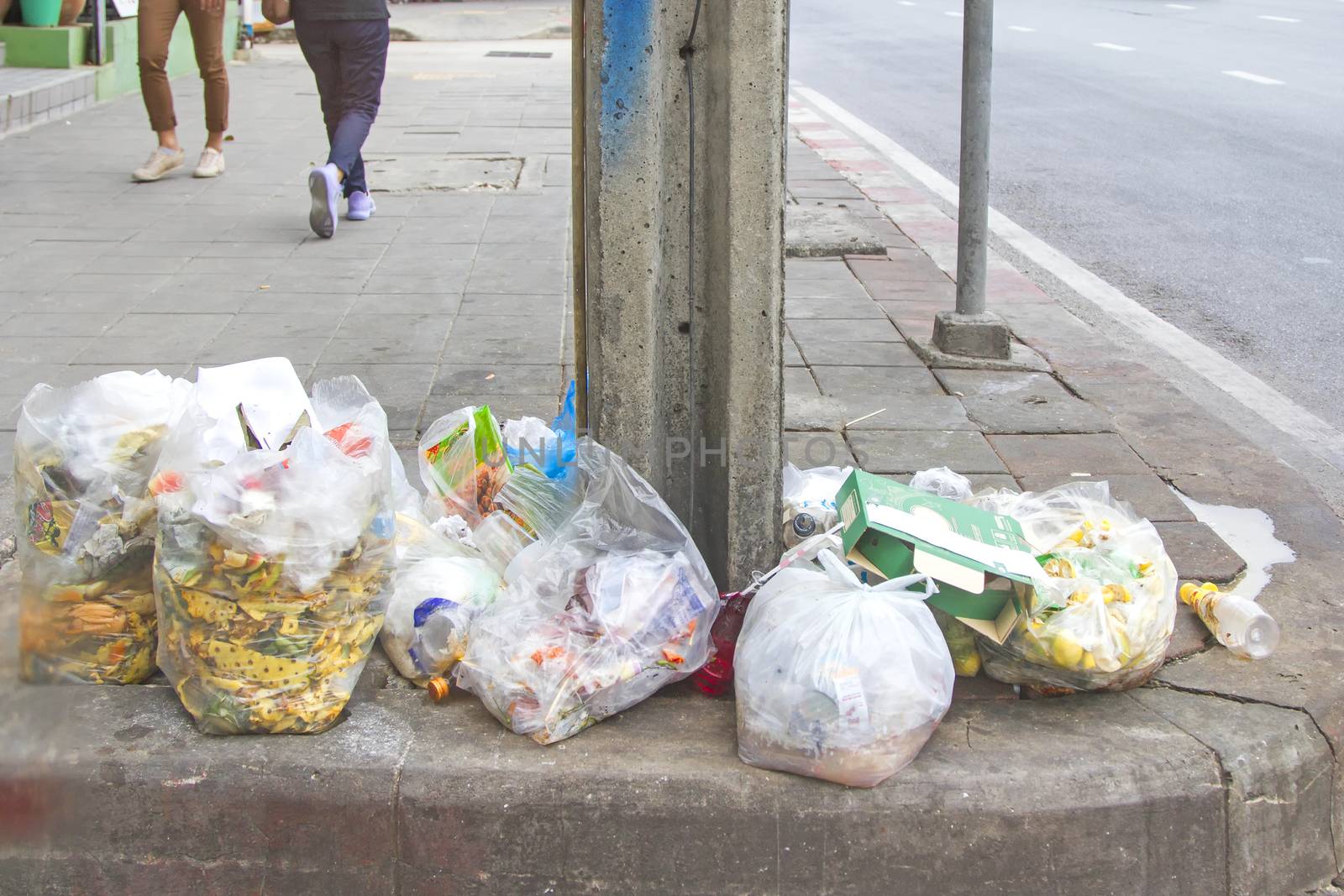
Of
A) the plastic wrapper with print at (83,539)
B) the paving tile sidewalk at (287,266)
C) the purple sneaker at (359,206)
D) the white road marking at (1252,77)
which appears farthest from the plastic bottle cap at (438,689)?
the white road marking at (1252,77)

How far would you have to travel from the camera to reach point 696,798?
2.26 m

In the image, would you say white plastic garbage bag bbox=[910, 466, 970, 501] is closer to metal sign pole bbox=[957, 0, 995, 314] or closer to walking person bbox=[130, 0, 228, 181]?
metal sign pole bbox=[957, 0, 995, 314]

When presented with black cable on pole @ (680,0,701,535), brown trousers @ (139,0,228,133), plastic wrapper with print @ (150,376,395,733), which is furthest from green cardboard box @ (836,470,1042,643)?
brown trousers @ (139,0,228,133)

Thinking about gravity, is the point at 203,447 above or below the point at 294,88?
below

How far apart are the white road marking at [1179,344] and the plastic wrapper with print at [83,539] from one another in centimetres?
365

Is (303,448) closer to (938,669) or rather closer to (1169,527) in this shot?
(938,669)

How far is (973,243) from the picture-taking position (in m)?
4.85

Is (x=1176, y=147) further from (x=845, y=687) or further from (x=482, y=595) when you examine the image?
(x=845, y=687)

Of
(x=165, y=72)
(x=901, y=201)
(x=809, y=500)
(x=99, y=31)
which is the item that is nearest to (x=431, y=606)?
(x=809, y=500)

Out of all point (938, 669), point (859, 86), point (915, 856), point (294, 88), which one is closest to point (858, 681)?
point (938, 669)

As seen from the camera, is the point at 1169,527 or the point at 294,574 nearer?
the point at 294,574

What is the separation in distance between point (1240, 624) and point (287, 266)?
14.7 ft

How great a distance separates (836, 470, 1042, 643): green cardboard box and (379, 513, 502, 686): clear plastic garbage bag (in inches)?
31.0

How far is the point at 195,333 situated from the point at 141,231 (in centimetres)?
185
